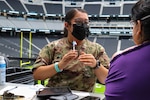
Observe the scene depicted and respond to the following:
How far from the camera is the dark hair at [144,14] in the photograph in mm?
572

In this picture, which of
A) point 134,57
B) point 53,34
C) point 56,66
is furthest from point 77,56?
point 53,34

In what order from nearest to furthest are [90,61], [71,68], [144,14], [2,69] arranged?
[144,14]
[90,61]
[2,69]
[71,68]

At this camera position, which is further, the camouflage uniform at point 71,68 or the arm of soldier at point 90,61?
the camouflage uniform at point 71,68

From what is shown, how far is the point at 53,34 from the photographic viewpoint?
12992 millimetres

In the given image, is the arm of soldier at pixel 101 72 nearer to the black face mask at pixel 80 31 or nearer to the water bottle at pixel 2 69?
the black face mask at pixel 80 31

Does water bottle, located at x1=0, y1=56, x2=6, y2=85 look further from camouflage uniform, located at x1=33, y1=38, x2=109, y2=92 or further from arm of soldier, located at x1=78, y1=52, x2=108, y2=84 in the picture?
arm of soldier, located at x1=78, y1=52, x2=108, y2=84

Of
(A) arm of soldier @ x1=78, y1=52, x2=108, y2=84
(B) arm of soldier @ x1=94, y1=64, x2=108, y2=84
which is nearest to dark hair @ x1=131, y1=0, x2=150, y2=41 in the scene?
(A) arm of soldier @ x1=78, y1=52, x2=108, y2=84

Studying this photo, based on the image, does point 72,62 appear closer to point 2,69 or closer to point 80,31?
point 80,31

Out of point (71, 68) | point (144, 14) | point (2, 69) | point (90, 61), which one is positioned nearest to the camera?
point (144, 14)

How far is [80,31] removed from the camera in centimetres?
145

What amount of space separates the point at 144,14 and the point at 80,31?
2.90 ft

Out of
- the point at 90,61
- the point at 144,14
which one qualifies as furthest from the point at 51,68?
the point at 144,14

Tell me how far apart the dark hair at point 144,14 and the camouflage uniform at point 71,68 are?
91 cm

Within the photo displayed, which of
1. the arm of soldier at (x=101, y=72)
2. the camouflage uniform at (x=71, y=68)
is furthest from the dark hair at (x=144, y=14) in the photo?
the camouflage uniform at (x=71, y=68)
